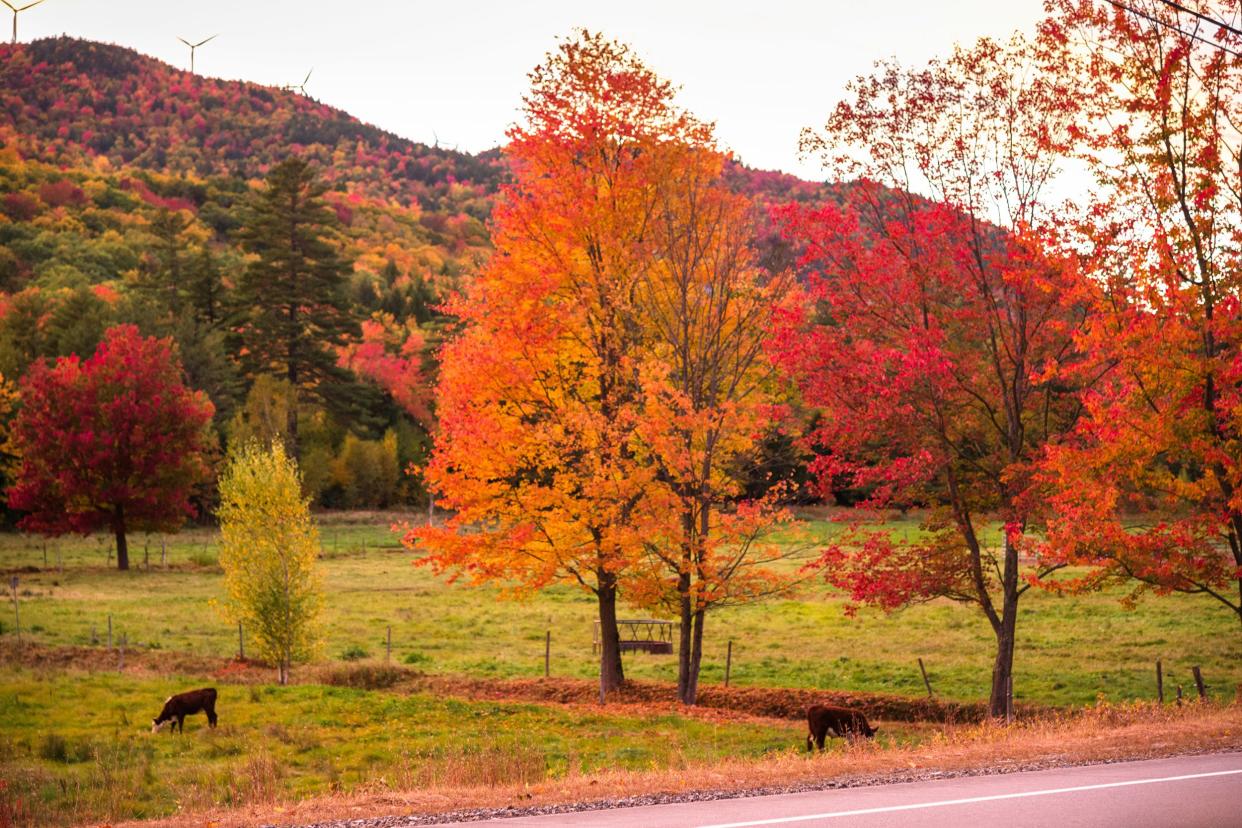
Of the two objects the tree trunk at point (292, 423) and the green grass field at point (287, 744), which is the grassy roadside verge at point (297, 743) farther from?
the tree trunk at point (292, 423)

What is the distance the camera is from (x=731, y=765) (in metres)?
13.1

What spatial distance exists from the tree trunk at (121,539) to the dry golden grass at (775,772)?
137ft

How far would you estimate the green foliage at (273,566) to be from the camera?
88.5 feet

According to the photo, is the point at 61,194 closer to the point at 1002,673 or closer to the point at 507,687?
the point at 507,687

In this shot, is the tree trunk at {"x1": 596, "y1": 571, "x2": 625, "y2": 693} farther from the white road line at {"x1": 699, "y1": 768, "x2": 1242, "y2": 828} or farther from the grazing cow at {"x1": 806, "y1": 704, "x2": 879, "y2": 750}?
the white road line at {"x1": 699, "y1": 768, "x2": 1242, "y2": 828}

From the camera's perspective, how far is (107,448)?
53.7m

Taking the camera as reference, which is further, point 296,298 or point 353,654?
point 296,298

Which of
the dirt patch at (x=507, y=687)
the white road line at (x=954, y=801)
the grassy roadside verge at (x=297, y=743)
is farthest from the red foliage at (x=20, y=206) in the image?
the white road line at (x=954, y=801)

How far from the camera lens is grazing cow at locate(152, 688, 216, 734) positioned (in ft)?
67.1

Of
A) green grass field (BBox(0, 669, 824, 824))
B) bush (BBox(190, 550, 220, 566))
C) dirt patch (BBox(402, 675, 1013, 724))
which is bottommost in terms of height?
dirt patch (BBox(402, 675, 1013, 724))

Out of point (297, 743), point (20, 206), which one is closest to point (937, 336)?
point (297, 743)

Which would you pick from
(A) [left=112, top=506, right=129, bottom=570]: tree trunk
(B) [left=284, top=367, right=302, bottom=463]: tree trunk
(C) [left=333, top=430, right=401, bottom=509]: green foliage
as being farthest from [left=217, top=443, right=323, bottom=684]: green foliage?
(C) [left=333, top=430, right=401, bottom=509]: green foliage

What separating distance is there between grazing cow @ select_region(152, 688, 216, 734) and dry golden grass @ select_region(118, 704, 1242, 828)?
6703mm

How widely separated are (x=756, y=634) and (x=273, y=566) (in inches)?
646
